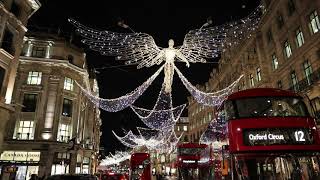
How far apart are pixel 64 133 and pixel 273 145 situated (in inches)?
1197

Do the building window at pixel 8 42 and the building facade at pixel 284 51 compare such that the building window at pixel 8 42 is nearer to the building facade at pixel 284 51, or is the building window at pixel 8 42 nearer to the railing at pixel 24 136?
the railing at pixel 24 136

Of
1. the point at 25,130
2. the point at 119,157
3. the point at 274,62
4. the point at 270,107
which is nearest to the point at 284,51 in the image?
the point at 274,62

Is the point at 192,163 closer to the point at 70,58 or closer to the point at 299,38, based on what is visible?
the point at 299,38

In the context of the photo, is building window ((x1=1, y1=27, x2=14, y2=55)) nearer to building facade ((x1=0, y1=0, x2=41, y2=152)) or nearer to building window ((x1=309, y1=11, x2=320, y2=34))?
building facade ((x1=0, y1=0, x2=41, y2=152))

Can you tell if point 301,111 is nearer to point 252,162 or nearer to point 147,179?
point 252,162

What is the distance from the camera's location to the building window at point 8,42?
2080 cm

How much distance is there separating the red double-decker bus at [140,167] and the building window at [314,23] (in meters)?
18.6

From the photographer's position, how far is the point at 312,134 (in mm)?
8273

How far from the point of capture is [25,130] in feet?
105

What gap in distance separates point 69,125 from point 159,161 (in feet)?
205

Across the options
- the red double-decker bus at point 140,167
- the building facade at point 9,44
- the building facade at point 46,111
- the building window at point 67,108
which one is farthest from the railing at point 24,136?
the red double-decker bus at point 140,167

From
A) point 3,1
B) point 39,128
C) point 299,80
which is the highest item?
point 3,1

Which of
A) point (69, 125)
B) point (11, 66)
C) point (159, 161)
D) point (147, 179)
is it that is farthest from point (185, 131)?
point (11, 66)

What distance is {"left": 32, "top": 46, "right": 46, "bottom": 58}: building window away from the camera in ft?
113
